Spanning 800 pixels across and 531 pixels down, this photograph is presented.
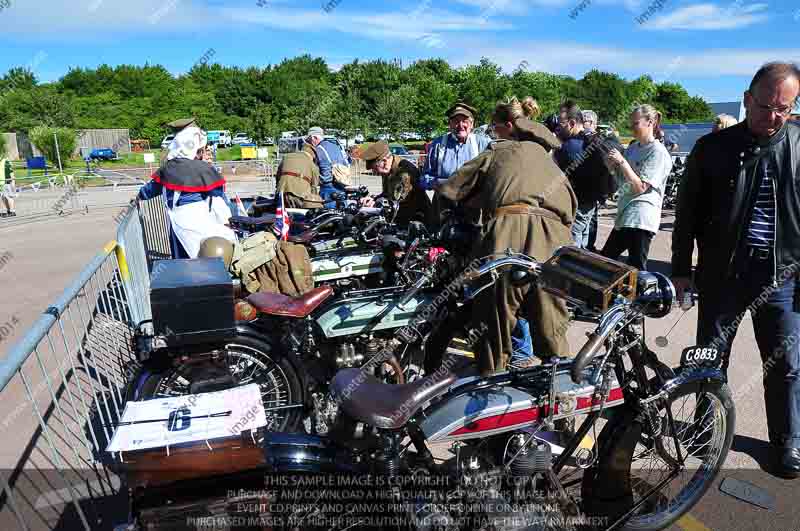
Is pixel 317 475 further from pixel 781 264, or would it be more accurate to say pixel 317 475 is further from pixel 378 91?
pixel 378 91

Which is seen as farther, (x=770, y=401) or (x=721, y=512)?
(x=770, y=401)

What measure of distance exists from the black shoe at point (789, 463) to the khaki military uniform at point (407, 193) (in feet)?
11.2

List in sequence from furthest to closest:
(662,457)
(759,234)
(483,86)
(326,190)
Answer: (483,86)
(326,190)
(759,234)
(662,457)

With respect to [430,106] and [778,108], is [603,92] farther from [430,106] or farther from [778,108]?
[778,108]

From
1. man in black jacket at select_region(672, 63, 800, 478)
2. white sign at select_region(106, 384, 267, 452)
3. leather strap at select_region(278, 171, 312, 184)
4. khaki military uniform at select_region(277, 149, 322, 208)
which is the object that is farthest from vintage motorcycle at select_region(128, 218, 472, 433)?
leather strap at select_region(278, 171, 312, 184)

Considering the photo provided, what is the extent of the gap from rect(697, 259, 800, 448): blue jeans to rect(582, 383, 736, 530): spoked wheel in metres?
0.60

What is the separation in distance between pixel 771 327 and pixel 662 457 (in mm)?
1107

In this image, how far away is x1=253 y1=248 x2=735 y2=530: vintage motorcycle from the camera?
7.06 ft

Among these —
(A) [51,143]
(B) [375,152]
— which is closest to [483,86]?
(A) [51,143]

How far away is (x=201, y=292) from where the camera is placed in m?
3.03

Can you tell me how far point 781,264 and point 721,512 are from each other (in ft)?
4.46

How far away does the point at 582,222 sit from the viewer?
19.3ft

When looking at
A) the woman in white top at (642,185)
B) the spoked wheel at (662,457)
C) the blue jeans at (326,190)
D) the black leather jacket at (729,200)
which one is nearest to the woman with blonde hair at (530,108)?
the woman in white top at (642,185)

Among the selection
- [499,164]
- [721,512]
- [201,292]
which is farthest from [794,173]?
[201,292]
